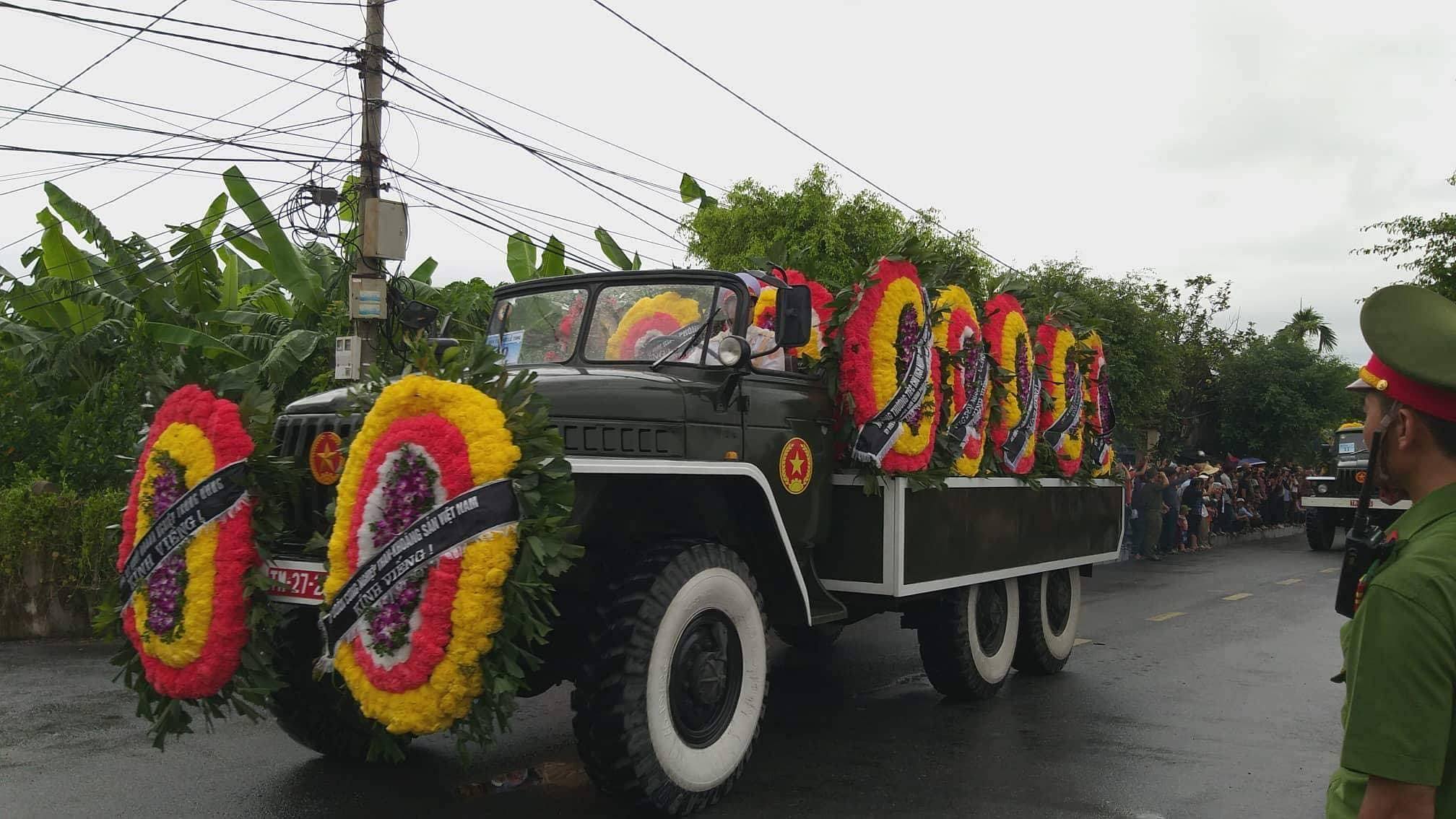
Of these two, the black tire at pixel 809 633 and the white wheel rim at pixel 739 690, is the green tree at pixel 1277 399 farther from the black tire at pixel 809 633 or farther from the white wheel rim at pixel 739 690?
the white wheel rim at pixel 739 690

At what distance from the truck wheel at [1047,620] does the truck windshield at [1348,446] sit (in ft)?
53.8

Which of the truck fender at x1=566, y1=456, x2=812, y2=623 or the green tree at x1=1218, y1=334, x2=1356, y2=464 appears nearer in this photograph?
the truck fender at x1=566, y1=456, x2=812, y2=623

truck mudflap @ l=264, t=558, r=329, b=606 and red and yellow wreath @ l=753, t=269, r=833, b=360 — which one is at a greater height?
red and yellow wreath @ l=753, t=269, r=833, b=360

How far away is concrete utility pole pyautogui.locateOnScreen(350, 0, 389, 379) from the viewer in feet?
39.4

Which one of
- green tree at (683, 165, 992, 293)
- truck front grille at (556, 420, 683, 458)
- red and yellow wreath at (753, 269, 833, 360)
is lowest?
truck front grille at (556, 420, 683, 458)

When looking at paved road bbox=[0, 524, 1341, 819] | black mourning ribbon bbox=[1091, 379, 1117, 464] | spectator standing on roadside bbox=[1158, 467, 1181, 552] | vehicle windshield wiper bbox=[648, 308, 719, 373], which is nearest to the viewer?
paved road bbox=[0, 524, 1341, 819]

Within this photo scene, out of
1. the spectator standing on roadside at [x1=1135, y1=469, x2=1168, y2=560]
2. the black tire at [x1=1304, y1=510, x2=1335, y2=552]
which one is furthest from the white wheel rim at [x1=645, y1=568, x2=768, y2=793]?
the black tire at [x1=1304, y1=510, x2=1335, y2=552]

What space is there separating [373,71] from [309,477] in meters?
8.87

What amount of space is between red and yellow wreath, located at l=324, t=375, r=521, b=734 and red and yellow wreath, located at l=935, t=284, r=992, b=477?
11.3 ft

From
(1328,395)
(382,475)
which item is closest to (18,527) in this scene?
(382,475)

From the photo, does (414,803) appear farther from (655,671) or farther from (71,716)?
(71,716)

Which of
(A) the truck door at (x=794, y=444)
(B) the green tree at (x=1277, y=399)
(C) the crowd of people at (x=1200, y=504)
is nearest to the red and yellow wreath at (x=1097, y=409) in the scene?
(A) the truck door at (x=794, y=444)

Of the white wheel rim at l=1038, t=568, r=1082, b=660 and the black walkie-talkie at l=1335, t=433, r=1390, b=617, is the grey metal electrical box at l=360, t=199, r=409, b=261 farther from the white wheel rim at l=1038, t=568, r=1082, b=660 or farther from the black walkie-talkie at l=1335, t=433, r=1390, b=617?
the black walkie-talkie at l=1335, t=433, r=1390, b=617

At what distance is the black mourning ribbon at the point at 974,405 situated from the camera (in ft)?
23.0
